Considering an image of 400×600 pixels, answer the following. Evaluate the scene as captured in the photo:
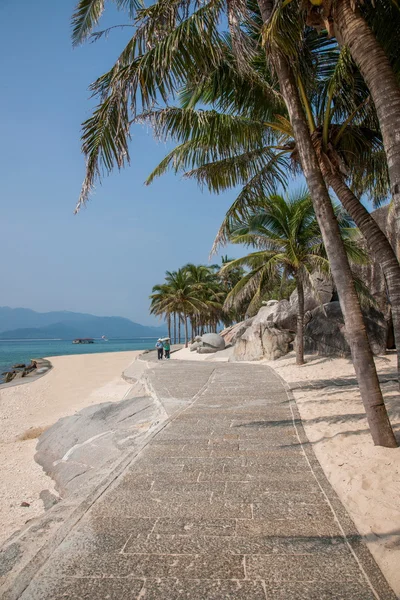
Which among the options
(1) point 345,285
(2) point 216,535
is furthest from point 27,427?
(1) point 345,285

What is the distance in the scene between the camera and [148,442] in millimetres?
5590

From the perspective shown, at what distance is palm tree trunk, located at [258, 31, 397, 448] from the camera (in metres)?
4.86

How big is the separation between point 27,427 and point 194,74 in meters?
10.8

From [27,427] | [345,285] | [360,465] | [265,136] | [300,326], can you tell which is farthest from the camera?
[300,326]

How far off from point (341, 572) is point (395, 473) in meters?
1.97

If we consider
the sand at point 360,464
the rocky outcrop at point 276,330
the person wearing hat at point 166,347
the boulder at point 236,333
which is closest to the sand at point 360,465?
the sand at point 360,464

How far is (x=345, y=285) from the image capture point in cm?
508

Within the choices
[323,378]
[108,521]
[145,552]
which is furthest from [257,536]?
[323,378]

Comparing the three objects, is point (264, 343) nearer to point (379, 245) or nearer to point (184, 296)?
point (379, 245)

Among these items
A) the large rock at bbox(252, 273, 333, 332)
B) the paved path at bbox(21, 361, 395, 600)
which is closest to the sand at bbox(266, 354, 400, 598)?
the paved path at bbox(21, 361, 395, 600)

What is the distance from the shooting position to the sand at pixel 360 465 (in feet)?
9.98

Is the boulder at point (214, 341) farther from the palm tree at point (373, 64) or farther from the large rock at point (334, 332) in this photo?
the palm tree at point (373, 64)

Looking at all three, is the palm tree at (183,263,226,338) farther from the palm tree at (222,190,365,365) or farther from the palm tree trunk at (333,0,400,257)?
the palm tree trunk at (333,0,400,257)

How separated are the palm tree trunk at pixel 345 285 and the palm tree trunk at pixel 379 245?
0.45 meters
